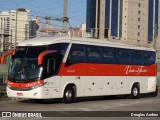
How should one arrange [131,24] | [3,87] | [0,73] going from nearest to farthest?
[3,87] < [0,73] < [131,24]

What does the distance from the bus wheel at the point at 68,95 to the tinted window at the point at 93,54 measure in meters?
2.11

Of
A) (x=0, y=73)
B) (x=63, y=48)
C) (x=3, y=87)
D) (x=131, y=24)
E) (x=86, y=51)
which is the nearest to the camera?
(x=63, y=48)

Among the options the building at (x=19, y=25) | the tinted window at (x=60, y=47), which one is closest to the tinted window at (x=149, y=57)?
the tinted window at (x=60, y=47)

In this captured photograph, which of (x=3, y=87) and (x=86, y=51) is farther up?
(x=86, y=51)

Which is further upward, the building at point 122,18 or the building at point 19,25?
the building at point 122,18

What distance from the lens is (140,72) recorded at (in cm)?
2827

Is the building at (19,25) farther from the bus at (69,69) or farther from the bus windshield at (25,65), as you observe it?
the bus windshield at (25,65)

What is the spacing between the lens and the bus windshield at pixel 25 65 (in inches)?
798

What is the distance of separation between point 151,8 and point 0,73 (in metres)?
106

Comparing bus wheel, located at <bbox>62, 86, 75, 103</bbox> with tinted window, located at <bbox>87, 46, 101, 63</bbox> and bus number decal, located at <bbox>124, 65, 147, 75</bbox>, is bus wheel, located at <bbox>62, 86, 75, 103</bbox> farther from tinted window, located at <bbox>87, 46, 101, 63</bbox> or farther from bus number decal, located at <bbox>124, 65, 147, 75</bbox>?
bus number decal, located at <bbox>124, 65, 147, 75</bbox>

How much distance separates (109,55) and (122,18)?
345 ft

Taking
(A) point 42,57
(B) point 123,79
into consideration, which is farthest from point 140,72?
(A) point 42,57

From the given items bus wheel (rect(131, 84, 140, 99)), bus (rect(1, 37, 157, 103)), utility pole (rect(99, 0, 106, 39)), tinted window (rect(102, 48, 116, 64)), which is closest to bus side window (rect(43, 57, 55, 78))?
bus (rect(1, 37, 157, 103))

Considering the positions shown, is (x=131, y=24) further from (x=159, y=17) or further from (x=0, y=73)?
(x=0, y=73)
